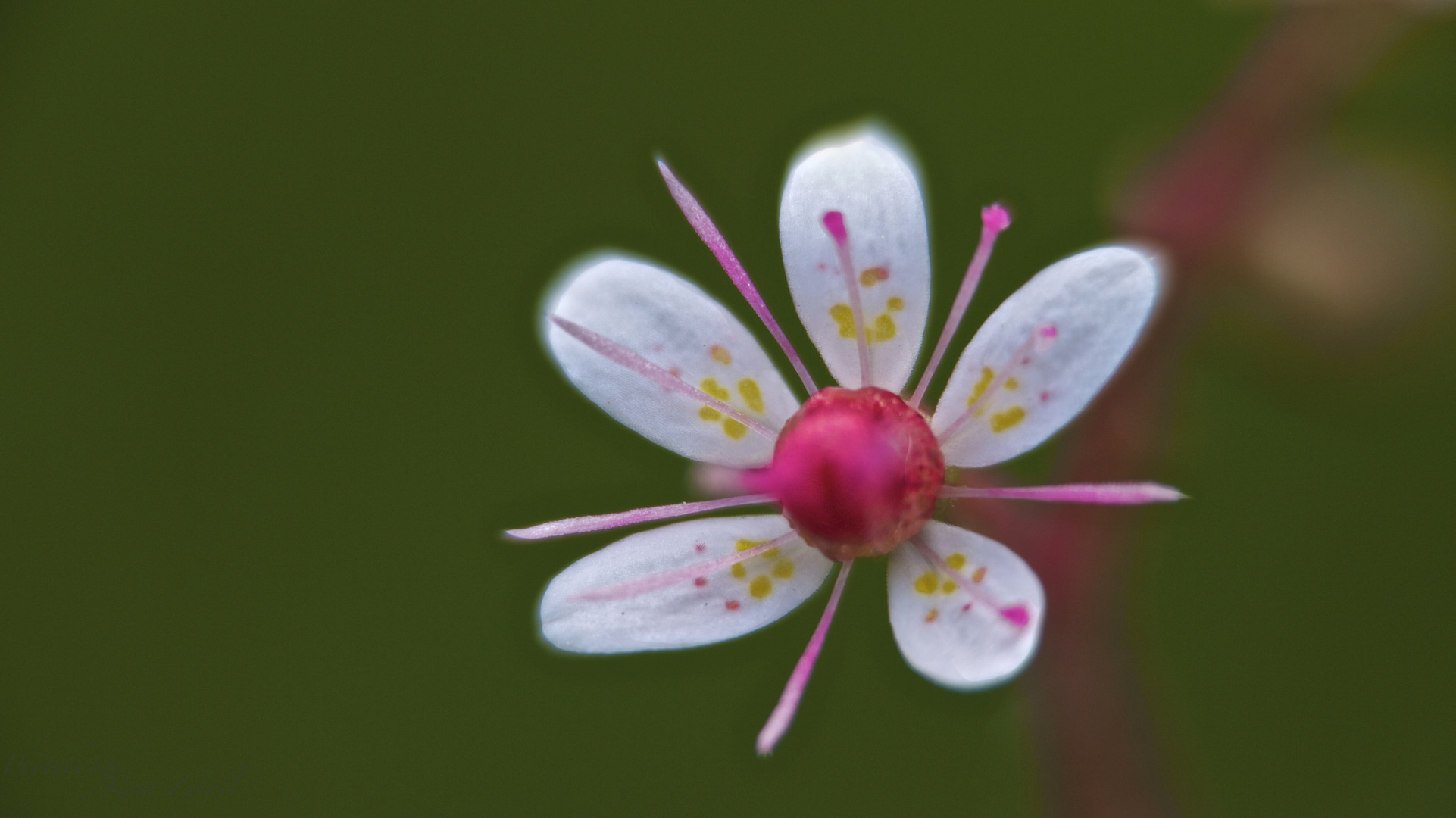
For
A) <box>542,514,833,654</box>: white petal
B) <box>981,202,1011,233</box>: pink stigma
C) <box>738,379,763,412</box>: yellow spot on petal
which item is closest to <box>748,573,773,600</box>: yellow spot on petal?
<box>542,514,833,654</box>: white petal

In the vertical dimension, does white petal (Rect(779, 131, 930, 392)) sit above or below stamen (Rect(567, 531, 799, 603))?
above

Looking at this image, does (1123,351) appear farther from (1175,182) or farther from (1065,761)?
(1175,182)

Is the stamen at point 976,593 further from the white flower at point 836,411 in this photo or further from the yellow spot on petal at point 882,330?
the yellow spot on petal at point 882,330

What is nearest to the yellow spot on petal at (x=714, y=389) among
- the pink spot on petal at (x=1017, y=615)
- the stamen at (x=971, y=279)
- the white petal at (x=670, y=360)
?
the white petal at (x=670, y=360)

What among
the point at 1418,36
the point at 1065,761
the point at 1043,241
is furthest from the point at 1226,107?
the point at 1065,761

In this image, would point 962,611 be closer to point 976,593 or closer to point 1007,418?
point 976,593

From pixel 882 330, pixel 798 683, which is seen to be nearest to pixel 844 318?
pixel 882 330

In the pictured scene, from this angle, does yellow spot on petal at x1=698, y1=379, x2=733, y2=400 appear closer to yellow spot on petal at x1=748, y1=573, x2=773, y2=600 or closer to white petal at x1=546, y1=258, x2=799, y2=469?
white petal at x1=546, y1=258, x2=799, y2=469
